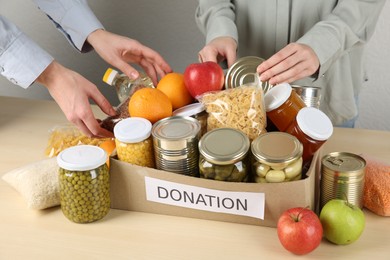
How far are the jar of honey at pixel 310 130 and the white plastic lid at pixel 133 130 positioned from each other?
0.30 m

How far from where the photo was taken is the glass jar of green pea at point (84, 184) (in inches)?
43.4

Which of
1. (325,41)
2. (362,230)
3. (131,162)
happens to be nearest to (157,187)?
(131,162)

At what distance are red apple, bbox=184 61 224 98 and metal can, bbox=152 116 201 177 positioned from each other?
5.4 inches

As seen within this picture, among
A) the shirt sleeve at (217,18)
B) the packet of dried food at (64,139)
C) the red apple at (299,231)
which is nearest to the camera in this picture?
the red apple at (299,231)

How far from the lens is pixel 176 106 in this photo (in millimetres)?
1298

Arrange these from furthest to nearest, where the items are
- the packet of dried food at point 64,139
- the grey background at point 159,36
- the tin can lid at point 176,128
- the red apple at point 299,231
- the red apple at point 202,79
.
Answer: the grey background at point 159,36 < the packet of dried food at point 64,139 < the red apple at point 202,79 < the tin can lid at point 176,128 < the red apple at point 299,231

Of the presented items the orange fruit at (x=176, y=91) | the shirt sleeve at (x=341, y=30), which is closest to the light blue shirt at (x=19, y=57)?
the orange fruit at (x=176, y=91)

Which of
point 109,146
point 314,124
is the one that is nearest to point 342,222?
point 314,124

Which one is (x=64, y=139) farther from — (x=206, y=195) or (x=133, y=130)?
(x=206, y=195)

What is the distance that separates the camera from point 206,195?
1118mm

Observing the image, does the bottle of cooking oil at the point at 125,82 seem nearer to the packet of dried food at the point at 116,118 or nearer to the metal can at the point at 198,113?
the packet of dried food at the point at 116,118

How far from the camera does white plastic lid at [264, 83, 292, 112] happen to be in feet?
3.85

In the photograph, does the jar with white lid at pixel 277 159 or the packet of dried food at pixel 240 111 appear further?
the packet of dried food at pixel 240 111

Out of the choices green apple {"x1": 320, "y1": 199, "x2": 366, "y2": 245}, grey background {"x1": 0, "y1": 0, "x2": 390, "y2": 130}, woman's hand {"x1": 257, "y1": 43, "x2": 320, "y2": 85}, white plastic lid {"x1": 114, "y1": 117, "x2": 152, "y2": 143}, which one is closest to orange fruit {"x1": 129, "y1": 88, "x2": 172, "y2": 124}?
white plastic lid {"x1": 114, "y1": 117, "x2": 152, "y2": 143}
